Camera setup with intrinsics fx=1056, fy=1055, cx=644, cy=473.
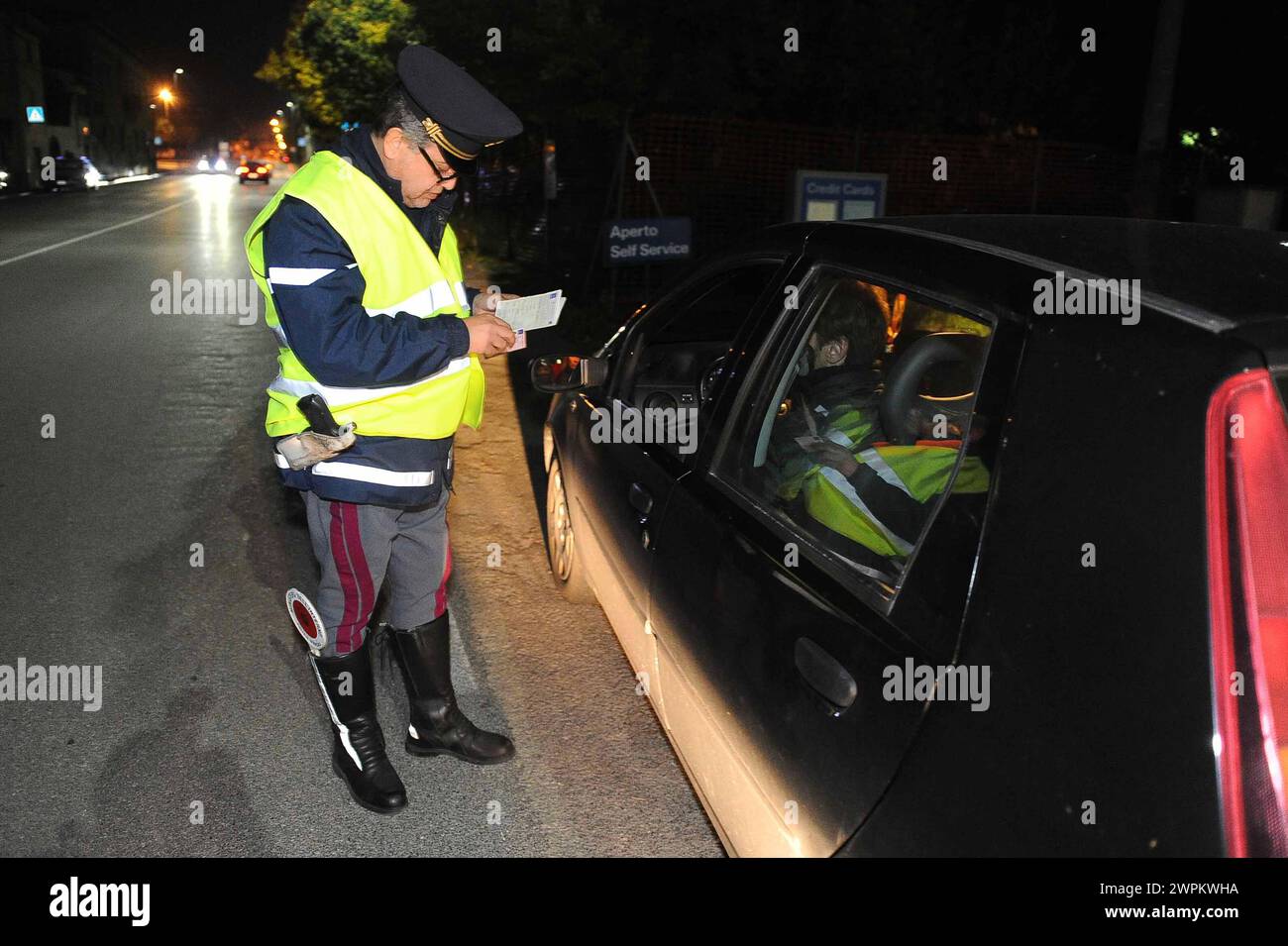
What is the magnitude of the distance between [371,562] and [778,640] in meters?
1.27

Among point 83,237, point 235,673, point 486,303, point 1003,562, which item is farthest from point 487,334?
point 83,237

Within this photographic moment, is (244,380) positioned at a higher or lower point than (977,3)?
lower

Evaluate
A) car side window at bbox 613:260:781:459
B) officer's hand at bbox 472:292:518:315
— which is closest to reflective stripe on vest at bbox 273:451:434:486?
officer's hand at bbox 472:292:518:315

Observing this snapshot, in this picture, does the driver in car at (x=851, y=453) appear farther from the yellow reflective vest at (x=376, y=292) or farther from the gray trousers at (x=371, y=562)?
the gray trousers at (x=371, y=562)

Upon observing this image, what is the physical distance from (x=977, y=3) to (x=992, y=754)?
18388 mm

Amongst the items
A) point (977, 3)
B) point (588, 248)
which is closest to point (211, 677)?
point (588, 248)

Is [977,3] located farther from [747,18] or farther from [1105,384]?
[1105,384]

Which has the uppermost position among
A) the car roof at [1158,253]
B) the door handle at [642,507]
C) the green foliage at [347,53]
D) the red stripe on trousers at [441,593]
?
the green foliage at [347,53]

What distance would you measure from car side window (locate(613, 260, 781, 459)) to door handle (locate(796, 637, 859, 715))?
0.97 metres

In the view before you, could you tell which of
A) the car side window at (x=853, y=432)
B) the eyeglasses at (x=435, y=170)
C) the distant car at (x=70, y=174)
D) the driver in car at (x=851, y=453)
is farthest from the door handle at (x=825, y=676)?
the distant car at (x=70, y=174)

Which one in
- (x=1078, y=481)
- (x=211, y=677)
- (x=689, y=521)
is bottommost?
(x=211, y=677)

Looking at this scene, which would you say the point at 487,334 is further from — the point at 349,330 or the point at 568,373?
the point at 568,373

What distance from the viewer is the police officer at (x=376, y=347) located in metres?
2.50

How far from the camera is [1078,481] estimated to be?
4.93 ft
